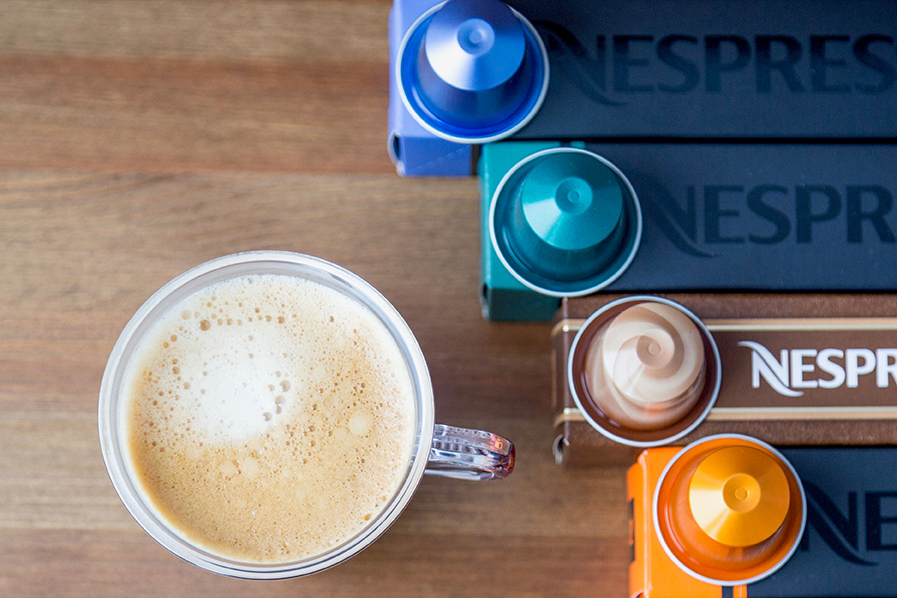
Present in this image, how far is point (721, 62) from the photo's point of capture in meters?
0.55

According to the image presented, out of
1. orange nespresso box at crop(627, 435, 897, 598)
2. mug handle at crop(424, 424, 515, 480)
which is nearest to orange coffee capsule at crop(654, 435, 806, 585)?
orange nespresso box at crop(627, 435, 897, 598)

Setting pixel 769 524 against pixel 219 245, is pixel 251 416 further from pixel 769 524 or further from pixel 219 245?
pixel 769 524

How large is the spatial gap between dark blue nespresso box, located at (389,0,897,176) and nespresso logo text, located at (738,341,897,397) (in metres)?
0.15

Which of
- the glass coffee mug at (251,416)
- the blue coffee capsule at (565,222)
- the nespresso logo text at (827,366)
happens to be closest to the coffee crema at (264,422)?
the glass coffee mug at (251,416)

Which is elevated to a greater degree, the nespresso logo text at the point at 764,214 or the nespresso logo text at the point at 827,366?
the nespresso logo text at the point at 764,214

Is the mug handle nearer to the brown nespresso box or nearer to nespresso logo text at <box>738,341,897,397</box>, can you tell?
the brown nespresso box

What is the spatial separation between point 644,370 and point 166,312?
11.7 inches

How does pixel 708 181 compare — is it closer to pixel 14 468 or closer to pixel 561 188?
pixel 561 188

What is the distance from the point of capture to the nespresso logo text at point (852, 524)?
0.51 metres

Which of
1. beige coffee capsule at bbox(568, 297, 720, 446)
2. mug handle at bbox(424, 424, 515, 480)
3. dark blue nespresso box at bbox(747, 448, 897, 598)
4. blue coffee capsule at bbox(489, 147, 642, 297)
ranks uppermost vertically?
blue coffee capsule at bbox(489, 147, 642, 297)

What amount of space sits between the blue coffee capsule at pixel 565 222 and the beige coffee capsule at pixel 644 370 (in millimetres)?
31

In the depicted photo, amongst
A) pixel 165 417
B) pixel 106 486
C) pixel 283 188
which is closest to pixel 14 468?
pixel 106 486

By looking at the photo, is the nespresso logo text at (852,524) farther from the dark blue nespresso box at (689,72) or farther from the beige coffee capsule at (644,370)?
the dark blue nespresso box at (689,72)

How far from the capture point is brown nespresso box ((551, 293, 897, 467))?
515 mm
